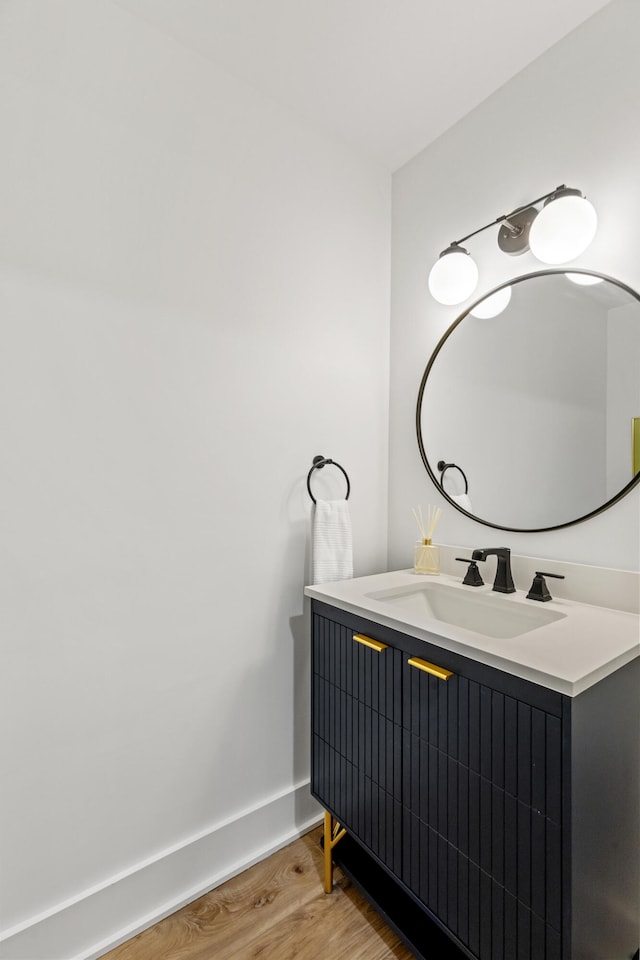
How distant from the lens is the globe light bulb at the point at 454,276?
5.13ft

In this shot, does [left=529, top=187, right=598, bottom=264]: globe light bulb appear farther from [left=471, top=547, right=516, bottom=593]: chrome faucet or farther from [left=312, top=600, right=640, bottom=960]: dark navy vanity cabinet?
[left=312, top=600, right=640, bottom=960]: dark navy vanity cabinet

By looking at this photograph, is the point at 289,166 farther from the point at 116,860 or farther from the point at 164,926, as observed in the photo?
the point at 164,926

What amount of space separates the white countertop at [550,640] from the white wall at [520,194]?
0.18m

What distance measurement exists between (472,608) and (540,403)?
0.64 meters

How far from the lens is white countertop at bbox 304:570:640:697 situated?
2.86 ft

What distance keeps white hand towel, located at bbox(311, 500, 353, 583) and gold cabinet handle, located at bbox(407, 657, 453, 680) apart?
528 millimetres

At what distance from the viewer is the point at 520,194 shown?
1471mm

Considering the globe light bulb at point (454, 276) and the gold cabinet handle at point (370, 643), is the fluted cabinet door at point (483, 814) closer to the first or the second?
the gold cabinet handle at point (370, 643)

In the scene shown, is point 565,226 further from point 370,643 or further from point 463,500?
point 370,643

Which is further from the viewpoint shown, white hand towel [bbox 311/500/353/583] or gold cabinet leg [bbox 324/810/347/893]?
white hand towel [bbox 311/500/353/583]

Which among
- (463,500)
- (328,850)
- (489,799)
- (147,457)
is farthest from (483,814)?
(147,457)

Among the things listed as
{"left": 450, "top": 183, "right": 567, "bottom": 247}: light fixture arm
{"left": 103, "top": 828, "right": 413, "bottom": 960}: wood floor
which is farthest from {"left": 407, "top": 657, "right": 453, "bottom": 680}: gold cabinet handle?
{"left": 450, "top": 183, "right": 567, "bottom": 247}: light fixture arm

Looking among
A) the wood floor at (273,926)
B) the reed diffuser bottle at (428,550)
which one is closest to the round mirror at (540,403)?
the reed diffuser bottle at (428,550)

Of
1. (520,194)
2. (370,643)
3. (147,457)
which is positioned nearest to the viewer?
(370,643)
